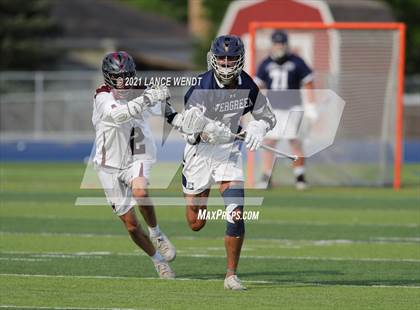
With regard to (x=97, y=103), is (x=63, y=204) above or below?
below

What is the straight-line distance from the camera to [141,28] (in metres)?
51.8

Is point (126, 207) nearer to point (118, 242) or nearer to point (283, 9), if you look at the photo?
point (118, 242)

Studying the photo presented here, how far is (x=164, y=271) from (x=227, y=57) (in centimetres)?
172

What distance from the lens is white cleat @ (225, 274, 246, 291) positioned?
8320 mm

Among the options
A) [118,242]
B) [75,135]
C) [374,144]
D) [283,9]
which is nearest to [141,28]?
[75,135]

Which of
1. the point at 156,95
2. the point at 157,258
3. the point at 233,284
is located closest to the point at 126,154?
the point at 157,258

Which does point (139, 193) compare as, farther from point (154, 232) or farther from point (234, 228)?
point (234, 228)

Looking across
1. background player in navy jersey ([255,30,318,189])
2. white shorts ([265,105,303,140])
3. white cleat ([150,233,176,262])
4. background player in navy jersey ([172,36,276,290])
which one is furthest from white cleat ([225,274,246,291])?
background player in navy jersey ([255,30,318,189])

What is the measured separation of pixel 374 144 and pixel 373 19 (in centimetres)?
815

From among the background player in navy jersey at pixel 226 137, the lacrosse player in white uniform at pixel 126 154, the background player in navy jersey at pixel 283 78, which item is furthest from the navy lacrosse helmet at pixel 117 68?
the background player in navy jersey at pixel 283 78

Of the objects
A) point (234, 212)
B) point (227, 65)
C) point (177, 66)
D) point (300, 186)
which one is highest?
point (227, 65)

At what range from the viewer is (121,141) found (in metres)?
9.36

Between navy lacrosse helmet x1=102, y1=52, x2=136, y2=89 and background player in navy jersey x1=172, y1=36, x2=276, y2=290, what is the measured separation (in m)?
0.49

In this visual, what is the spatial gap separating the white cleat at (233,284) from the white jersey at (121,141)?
1.39 metres
